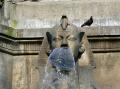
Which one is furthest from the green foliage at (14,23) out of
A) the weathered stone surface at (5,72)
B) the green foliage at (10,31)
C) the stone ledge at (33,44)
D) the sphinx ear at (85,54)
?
the sphinx ear at (85,54)

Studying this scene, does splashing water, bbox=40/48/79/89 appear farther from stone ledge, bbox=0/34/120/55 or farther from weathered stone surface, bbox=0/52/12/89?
weathered stone surface, bbox=0/52/12/89

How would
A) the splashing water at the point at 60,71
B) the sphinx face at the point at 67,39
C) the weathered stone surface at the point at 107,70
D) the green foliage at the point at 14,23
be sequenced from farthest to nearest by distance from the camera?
the green foliage at the point at 14,23 → the weathered stone surface at the point at 107,70 → the sphinx face at the point at 67,39 → the splashing water at the point at 60,71

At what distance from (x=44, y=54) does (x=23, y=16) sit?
189 centimetres

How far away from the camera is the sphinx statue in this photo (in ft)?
30.6

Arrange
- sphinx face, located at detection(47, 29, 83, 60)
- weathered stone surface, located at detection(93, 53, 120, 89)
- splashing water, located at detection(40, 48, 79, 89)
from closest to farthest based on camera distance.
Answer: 1. splashing water, located at detection(40, 48, 79, 89)
2. sphinx face, located at detection(47, 29, 83, 60)
3. weathered stone surface, located at detection(93, 53, 120, 89)

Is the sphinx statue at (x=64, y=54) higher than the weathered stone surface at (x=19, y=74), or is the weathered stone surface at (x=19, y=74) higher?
the sphinx statue at (x=64, y=54)

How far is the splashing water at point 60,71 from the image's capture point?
30.3 ft

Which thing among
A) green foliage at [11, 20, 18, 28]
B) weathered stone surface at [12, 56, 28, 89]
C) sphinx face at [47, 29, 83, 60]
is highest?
green foliage at [11, 20, 18, 28]

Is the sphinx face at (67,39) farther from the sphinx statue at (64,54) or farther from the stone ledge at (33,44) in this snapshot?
the stone ledge at (33,44)

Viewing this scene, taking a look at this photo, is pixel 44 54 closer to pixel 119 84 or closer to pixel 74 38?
pixel 74 38

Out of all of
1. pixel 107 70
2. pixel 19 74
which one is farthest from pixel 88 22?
pixel 19 74

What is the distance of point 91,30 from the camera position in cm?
1106

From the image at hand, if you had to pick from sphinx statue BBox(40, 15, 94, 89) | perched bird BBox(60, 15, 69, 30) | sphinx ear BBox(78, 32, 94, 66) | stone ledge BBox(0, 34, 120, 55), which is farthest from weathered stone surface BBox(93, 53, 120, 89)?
perched bird BBox(60, 15, 69, 30)

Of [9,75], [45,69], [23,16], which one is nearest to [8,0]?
[23,16]
